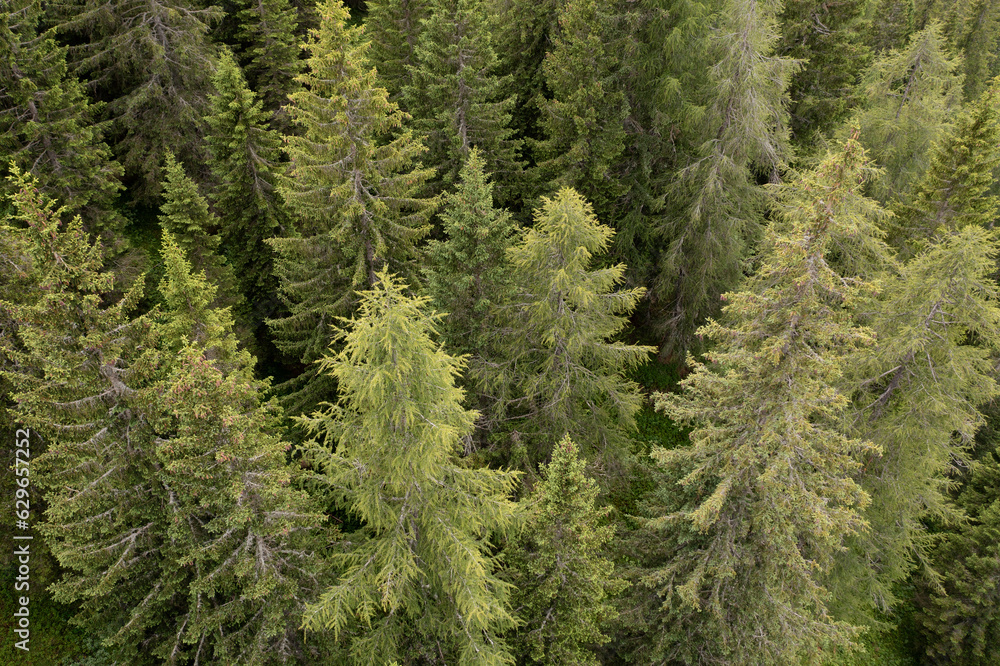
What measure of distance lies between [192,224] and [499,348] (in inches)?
435

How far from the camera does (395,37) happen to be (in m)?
21.2

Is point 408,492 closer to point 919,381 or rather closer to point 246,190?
point 919,381

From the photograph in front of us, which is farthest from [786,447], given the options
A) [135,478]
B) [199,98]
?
[199,98]

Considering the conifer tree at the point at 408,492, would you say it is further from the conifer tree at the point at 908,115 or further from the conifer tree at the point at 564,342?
the conifer tree at the point at 908,115

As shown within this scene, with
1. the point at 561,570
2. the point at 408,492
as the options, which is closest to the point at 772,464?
the point at 561,570

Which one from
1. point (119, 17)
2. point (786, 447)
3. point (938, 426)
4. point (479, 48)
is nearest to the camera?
point (786, 447)

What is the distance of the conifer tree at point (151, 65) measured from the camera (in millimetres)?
19750

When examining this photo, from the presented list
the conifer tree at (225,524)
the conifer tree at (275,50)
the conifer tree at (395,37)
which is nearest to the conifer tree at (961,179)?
the conifer tree at (225,524)

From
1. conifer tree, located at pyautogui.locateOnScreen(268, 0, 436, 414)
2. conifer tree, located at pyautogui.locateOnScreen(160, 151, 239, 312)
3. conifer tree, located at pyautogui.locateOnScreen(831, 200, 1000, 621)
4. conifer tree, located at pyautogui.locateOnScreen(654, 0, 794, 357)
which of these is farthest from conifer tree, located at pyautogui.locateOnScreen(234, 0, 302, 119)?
conifer tree, located at pyautogui.locateOnScreen(831, 200, 1000, 621)

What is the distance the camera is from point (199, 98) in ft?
68.6

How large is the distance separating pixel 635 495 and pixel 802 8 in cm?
2165

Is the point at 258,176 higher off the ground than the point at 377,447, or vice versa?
the point at 377,447

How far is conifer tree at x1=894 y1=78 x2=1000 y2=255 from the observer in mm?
15195

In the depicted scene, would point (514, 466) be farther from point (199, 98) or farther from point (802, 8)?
point (802, 8)
